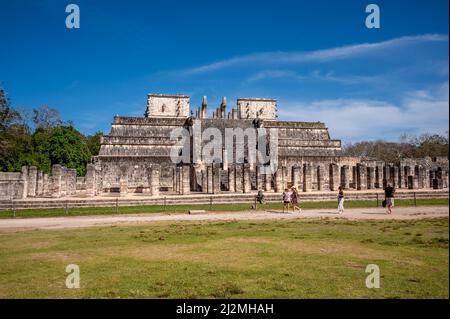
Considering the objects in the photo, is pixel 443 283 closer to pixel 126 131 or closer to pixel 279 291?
pixel 279 291

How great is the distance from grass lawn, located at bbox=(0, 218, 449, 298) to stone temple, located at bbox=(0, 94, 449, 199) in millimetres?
16292

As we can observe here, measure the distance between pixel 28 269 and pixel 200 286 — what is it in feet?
12.0

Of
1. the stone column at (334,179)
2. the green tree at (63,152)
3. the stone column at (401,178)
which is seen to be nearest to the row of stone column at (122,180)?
the stone column at (334,179)

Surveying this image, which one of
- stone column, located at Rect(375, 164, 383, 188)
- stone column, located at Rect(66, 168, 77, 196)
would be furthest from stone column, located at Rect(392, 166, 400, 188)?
stone column, located at Rect(66, 168, 77, 196)

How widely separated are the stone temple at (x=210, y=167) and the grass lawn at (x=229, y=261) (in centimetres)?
1629

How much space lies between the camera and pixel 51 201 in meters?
19.8

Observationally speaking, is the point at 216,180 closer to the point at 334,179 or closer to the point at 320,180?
the point at 320,180

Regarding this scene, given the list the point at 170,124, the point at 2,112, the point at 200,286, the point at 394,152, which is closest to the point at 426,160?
the point at 394,152

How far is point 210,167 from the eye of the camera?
29.2 m

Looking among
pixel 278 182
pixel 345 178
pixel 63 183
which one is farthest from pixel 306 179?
pixel 63 183

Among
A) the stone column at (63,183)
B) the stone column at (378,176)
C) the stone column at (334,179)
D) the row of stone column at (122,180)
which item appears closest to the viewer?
the row of stone column at (122,180)

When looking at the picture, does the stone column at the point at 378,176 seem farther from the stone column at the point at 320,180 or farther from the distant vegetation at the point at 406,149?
the distant vegetation at the point at 406,149

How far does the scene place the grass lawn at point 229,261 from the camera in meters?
5.11

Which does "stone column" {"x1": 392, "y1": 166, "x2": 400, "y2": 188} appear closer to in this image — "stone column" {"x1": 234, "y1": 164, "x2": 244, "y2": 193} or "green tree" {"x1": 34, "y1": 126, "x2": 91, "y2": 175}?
"stone column" {"x1": 234, "y1": 164, "x2": 244, "y2": 193}
